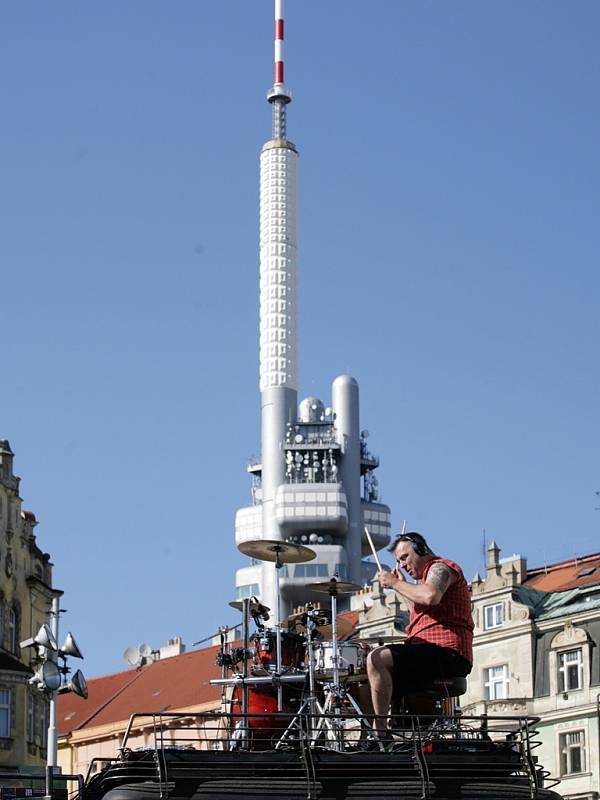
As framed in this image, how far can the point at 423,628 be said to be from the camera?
50.4 ft

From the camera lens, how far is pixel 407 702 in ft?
50.7

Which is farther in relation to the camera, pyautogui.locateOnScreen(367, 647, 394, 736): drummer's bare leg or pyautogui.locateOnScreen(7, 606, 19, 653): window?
pyautogui.locateOnScreen(7, 606, 19, 653): window

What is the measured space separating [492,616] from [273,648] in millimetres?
30407

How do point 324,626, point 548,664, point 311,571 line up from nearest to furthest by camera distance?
point 324,626, point 548,664, point 311,571

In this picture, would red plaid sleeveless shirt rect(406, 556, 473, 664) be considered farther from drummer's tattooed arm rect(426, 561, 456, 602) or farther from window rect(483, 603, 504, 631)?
window rect(483, 603, 504, 631)

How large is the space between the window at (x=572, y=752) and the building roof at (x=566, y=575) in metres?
4.64

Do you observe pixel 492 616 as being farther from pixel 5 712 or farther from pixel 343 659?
pixel 343 659

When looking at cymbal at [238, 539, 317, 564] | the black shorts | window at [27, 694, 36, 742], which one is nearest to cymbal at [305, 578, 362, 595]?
cymbal at [238, 539, 317, 564]

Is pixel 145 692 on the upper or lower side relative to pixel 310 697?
upper

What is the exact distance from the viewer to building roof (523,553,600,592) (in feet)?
174

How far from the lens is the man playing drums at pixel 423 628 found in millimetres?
14859

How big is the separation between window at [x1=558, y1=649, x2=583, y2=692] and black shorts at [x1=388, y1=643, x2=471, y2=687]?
3467cm

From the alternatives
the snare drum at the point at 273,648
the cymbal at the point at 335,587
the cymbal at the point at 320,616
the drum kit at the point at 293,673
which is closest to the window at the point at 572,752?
the drum kit at the point at 293,673

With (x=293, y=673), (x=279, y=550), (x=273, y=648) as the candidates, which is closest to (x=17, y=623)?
(x=273, y=648)
